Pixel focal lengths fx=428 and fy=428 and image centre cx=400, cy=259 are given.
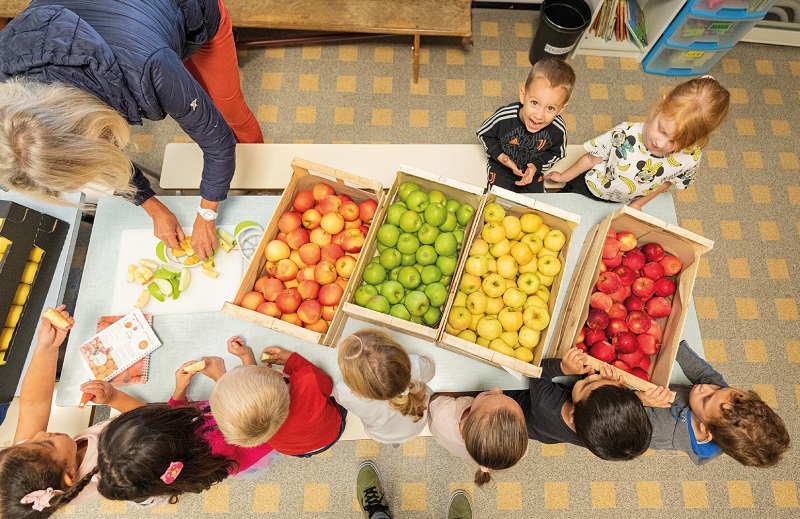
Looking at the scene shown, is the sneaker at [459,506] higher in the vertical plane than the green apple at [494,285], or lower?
lower

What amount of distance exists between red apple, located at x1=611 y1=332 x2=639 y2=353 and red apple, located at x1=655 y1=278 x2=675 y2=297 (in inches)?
9.3

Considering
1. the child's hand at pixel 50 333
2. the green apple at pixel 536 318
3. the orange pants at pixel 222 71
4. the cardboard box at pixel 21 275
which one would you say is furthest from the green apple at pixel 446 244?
the cardboard box at pixel 21 275

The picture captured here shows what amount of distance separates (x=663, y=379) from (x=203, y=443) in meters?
1.69

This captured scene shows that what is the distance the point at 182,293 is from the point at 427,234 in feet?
3.29

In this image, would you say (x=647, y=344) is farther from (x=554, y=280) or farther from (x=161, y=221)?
(x=161, y=221)

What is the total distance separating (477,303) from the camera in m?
1.57

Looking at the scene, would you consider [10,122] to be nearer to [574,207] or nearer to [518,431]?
[518,431]

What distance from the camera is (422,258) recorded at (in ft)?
5.26

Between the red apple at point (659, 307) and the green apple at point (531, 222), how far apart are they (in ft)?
1.82

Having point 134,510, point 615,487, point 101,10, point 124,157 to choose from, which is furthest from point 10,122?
point 615,487

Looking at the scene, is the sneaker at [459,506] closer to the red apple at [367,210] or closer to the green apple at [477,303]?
the green apple at [477,303]

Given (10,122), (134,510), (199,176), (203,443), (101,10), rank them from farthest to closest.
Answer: (134,510) → (199,176) → (203,443) → (101,10) → (10,122)

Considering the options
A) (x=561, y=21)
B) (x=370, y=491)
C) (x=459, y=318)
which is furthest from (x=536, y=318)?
(x=561, y=21)

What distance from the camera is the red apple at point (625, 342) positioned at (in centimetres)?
161
